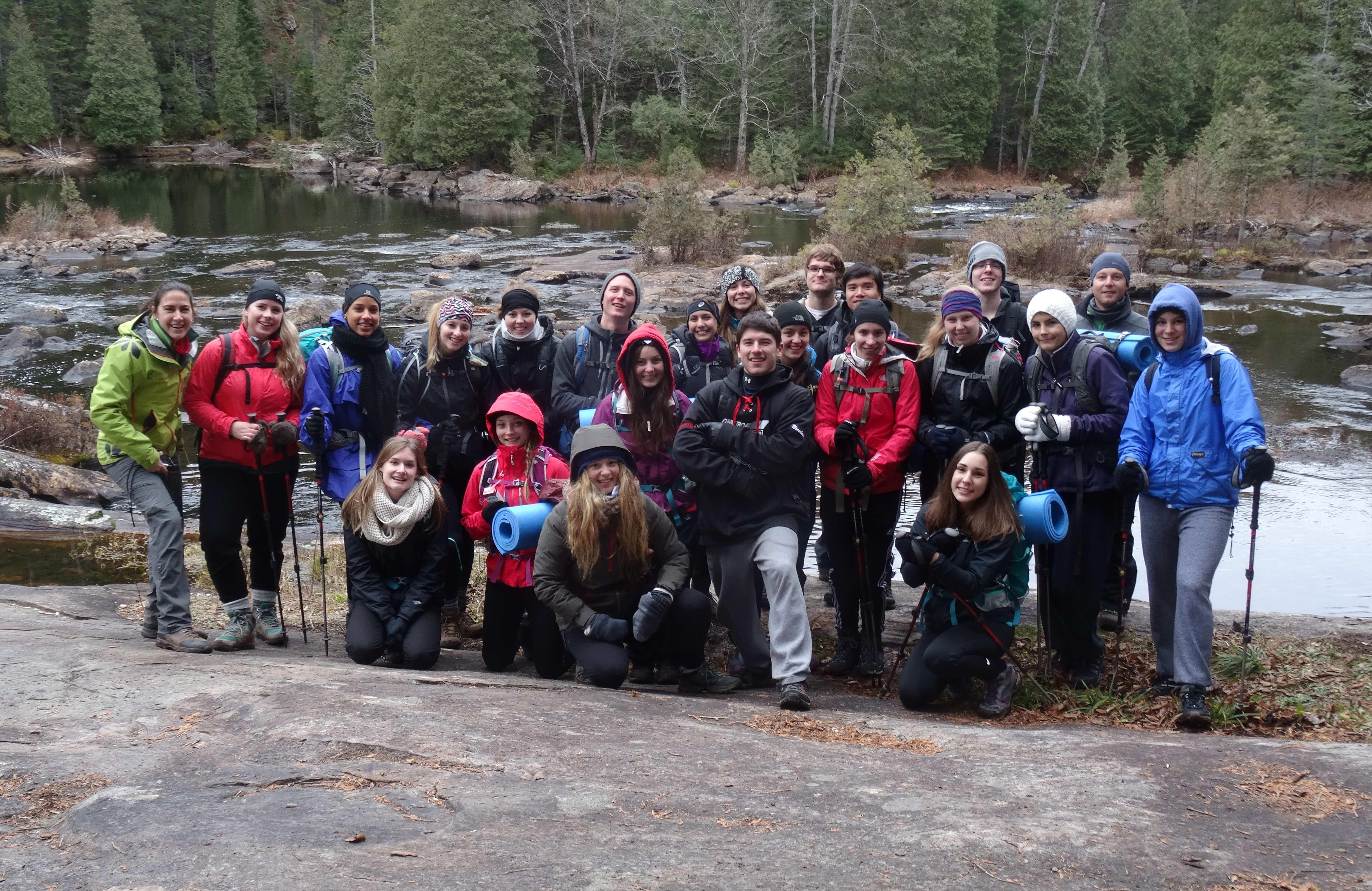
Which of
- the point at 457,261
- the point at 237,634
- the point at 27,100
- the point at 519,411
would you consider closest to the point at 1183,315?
the point at 519,411

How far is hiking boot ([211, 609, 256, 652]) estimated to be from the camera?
5895 millimetres

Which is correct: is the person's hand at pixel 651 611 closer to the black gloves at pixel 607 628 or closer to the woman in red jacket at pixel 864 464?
the black gloves at pixel 607 628

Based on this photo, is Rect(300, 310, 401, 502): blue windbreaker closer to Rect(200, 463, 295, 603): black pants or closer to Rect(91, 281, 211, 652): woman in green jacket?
Rect(200, 463, 295, 603): black pants

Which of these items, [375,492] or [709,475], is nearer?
[709,475]

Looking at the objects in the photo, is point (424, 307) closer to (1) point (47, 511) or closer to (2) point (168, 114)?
(1) point (47, 511)

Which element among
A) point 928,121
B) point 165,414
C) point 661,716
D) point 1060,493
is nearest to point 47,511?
point 165,414

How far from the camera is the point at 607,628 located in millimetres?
5348

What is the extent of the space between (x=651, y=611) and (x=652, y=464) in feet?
3.38

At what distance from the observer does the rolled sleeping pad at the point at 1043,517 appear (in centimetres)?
534

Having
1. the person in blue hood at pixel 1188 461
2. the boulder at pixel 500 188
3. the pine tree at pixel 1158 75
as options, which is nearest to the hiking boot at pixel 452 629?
the person in blue hood at pixel 1188 461

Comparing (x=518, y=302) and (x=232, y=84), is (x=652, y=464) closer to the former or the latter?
(x=518, y=302)

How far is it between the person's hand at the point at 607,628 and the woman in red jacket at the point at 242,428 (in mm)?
2048

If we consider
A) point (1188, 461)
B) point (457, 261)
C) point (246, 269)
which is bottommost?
point (1188, 461)

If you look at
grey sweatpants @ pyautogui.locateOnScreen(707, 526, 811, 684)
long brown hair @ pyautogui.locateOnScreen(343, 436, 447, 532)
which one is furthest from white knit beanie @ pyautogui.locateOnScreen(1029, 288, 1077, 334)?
long brown hair @ pyautogui.locateOnScreen(343, 436, 447, 532)
